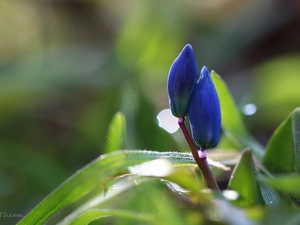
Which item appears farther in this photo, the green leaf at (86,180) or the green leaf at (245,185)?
the green leaf at (86,180)

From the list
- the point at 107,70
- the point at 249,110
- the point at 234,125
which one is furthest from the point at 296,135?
the point at 107,70

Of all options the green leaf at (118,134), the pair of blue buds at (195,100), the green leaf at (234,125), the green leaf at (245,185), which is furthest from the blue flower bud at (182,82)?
the green leaf at (234,125)

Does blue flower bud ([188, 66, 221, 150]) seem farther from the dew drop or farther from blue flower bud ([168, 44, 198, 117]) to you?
the dew drop

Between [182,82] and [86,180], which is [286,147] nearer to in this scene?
[182,82]

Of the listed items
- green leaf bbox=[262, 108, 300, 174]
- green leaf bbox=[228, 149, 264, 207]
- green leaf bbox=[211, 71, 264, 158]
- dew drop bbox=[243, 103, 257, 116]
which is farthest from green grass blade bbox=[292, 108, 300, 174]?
dew drop bbox=[243, 103, 257, 116]

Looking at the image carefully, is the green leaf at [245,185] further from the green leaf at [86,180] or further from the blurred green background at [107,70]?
the blurred green background at [107,70]

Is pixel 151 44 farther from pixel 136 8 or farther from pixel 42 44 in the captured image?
pixel 42 44
